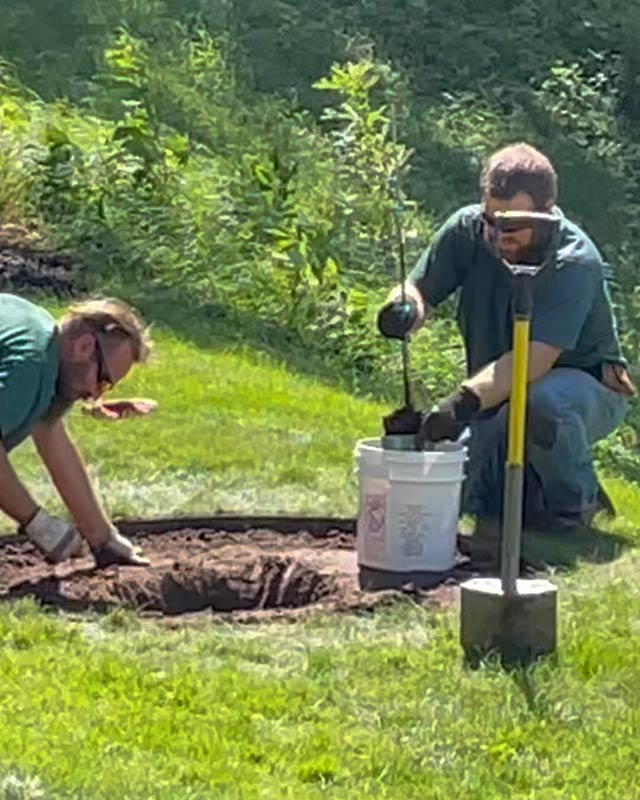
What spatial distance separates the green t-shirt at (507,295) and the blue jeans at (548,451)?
16 centimetres

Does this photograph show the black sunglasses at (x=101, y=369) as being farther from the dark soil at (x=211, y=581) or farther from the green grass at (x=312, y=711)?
the green grass at (x=312, y=711)

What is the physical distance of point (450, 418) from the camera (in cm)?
646

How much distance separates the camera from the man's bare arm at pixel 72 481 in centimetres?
605

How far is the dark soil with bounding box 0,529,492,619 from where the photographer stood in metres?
5.84

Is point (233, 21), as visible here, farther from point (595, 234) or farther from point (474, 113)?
point (595, 234)

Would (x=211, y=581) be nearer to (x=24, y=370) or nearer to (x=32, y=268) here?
(x=24, y=370)

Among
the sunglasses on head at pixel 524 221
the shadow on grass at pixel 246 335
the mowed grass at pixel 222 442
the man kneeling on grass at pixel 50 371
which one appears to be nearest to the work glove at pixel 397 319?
the mowed grass at pixel 222 442

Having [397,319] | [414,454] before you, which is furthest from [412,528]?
[397,319]

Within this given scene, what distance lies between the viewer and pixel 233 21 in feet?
57.9

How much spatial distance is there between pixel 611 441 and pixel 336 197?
295 centimetres

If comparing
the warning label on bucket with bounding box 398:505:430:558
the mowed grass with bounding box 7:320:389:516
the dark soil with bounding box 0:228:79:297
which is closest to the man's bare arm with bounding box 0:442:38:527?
the mowed grass with bounding box 7:320:389:516

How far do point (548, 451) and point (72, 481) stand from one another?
1798 millimetres

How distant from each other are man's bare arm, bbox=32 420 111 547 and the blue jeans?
1.54 metres

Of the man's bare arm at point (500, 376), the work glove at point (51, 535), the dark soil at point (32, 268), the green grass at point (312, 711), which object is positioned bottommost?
the green grass at point (312, 711)
